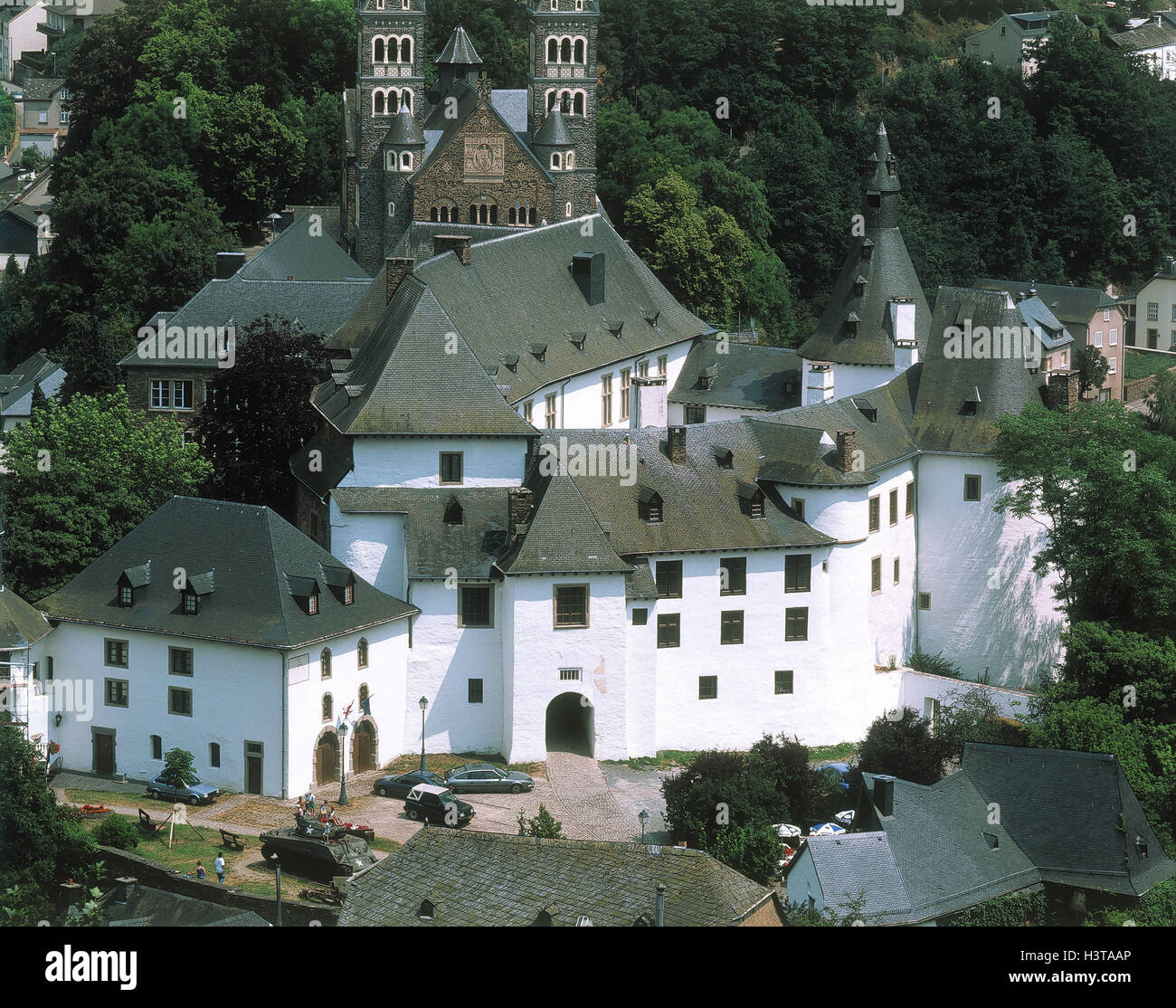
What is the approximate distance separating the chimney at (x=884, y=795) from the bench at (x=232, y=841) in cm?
1657

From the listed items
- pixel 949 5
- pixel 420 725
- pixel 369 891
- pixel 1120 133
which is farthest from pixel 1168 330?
pixel 369 891

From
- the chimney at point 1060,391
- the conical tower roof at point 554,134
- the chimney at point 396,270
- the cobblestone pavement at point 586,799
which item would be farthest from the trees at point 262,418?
the chimney at point 1060,391

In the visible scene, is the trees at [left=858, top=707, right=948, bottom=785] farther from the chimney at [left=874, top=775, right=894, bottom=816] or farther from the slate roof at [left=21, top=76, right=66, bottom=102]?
the slate roof at [left=21, top=76, right=66, bottom=102]

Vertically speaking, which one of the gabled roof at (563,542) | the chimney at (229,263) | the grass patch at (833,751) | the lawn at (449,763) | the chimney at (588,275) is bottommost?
the grass patch at (833,751)

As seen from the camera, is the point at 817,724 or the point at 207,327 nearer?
the point at 817,724

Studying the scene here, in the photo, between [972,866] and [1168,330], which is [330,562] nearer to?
[972,866]

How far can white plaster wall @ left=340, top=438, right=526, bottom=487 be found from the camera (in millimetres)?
63375

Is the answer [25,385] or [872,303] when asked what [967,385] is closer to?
[872,303]

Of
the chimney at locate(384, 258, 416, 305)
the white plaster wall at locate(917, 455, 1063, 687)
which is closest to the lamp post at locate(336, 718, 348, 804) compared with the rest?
the chimney at locate(384, 258, 416, 305)

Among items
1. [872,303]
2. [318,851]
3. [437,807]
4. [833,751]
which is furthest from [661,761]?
[872,303]

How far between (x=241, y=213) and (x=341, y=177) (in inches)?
265

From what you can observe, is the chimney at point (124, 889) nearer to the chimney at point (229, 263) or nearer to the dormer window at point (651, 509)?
the dormer window at point (651, 509)

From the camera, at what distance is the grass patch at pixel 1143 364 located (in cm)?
10919

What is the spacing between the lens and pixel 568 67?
97438mm
